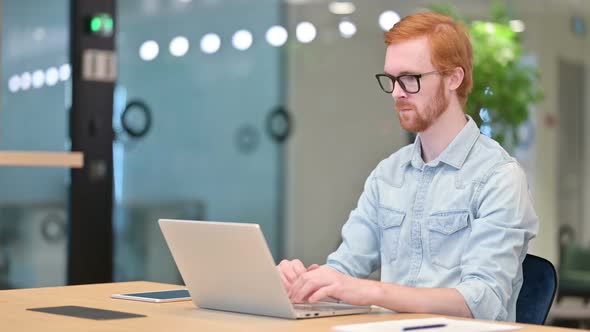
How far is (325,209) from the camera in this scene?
647 centimetres

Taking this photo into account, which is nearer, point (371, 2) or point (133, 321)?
point (133, 321)

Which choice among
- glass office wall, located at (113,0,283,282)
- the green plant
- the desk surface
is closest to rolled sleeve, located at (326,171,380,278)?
the desk surface

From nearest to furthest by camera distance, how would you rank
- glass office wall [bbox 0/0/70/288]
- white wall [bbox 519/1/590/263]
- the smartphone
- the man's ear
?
the smartphone → the man's ear → glass office wall [bbox 0/0/70/288] → white wall [bbox 519/1/590/263]

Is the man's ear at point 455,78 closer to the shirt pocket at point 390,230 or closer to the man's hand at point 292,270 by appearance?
the shirt pocket at point 390,230

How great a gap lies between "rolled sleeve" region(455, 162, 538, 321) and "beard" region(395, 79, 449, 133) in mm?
178

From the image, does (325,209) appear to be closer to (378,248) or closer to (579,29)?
(579,29)

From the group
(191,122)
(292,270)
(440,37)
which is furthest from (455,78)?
(191,122)

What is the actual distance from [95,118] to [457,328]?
11.8 feet

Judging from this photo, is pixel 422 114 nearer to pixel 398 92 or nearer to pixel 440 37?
pixel 398 92

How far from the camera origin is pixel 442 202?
249cm

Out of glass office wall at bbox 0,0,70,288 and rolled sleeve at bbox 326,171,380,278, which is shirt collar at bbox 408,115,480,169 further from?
glass office wall at bbox 0,0,70,288

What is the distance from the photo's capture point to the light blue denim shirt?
2.31m

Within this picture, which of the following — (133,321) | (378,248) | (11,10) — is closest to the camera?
(133,321)

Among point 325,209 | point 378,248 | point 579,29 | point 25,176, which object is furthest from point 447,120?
point 579,29
